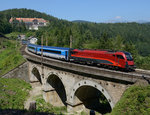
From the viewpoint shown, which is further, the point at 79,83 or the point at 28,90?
the point at 28,90

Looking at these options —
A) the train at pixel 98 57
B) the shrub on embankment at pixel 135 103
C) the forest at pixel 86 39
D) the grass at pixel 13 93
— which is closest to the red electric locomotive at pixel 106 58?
the train at pixel 98 57

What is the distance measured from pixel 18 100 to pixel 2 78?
11224 millimetres

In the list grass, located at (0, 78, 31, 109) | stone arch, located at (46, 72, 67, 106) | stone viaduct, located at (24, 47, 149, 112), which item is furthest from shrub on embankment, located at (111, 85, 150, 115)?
stone arch, located at (46, 72, 67, 106)

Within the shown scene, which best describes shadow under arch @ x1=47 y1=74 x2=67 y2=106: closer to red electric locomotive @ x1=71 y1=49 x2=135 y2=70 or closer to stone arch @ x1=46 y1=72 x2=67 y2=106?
stone arch @ x1=46 y1=72 x2=67 y2=106

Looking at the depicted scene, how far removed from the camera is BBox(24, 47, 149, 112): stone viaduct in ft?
50.2

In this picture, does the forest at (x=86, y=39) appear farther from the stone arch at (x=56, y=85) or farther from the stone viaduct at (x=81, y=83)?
the stone arch at (x=56, y=85)

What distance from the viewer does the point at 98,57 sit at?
21594 millimetres

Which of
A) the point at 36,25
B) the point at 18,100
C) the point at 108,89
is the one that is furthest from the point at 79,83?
the point at 36,25

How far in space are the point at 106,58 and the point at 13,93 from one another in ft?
61.7

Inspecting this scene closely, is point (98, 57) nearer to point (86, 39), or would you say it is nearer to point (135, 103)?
point (135, 103)

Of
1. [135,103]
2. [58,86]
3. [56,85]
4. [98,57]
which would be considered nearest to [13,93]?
[56,85]

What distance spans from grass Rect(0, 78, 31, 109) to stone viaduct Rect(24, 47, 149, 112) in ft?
13.9

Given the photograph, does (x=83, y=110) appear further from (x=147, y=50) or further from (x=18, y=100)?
(x=147, y=50)

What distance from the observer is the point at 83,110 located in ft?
73.3
